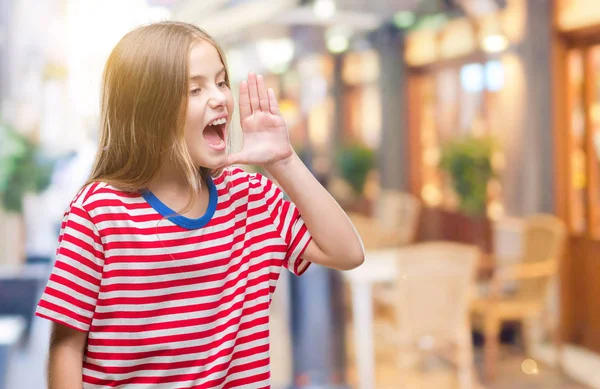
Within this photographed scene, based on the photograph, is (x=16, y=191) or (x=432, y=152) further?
(x=432, y=152)

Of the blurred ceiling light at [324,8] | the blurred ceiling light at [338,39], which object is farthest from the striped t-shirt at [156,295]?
the blurred ceiling light at [338,39]

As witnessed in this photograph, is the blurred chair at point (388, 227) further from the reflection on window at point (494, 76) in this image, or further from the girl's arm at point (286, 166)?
the girl's arm at point (286, 166)

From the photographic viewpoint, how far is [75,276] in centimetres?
91

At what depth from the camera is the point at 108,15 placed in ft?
11.0

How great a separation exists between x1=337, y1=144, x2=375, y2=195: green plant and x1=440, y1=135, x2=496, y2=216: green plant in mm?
1713

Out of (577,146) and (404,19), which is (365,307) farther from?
(404,19)

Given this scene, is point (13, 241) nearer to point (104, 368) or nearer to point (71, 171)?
point (71, 171)

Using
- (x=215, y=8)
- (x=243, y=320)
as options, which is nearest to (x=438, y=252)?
(x=215, y=8)

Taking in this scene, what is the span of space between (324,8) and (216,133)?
462 cm

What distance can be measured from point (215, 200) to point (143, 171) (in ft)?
0.33

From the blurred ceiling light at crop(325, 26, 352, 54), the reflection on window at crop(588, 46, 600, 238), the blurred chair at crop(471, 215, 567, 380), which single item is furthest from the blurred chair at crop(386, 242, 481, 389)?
the blurred ceiling light at crop(325, 26, 352, 54)

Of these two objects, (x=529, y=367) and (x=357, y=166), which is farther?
(x=357, y=166)

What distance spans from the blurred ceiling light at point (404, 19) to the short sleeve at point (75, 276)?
5492 mm

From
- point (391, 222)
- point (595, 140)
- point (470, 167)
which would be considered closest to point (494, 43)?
point (470, 167)
